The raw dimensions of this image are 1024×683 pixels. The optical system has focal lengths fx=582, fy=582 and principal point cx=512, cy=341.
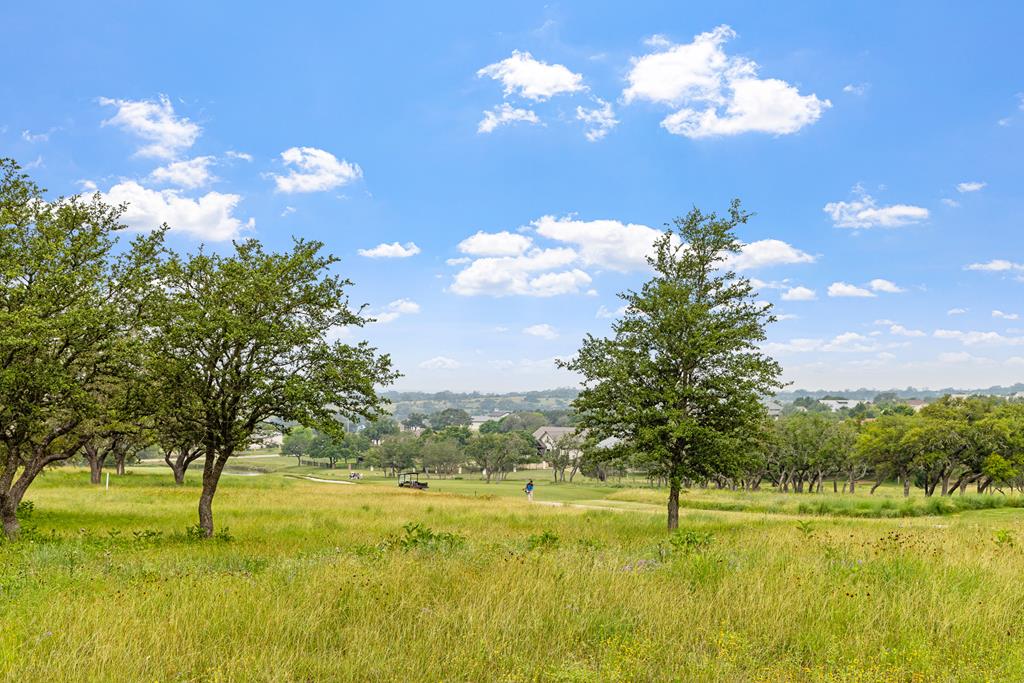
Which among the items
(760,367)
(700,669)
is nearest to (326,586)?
(700,669)

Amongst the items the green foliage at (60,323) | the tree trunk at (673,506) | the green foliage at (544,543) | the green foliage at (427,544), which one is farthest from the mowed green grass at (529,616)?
the tree trunk at (673,506)

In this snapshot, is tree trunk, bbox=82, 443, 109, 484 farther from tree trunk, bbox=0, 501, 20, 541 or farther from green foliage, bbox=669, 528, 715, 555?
green foliage, bbox=669, 528, 715, 555

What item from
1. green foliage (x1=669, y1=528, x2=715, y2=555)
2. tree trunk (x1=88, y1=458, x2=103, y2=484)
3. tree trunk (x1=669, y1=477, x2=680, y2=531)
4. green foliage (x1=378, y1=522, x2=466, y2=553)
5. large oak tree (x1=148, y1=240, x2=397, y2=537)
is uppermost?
large oak tree (x1=148, y1=240, x2=397, y2=537)

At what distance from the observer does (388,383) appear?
2058cm

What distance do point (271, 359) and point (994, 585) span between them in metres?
18.3

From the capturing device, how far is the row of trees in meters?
16.3

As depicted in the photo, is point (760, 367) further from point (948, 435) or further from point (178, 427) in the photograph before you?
point (948, 435)

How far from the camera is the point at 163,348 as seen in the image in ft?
59.7

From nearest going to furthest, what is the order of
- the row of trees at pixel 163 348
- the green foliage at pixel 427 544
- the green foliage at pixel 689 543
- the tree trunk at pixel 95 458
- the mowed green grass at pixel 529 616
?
the mowed green grass at pixel 529 616, the green foliage at pixel 689 543, the green foliage at pixel 427 544, the row of trees at pixel 163 348, the tree trunk at pixel 95 458

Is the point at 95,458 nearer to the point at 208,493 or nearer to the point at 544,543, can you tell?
the point at 208,493

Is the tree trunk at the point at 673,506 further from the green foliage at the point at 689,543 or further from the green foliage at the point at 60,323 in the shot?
the green foliage at the point at 60,323

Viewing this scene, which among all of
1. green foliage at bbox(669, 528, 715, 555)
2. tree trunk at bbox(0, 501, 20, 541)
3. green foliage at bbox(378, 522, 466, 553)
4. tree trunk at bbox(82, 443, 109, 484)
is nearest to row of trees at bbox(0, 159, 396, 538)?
tree trunk at bbox(0, 501, 20, 541)

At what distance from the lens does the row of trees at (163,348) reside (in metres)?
16.3

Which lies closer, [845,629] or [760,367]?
[845,629]
